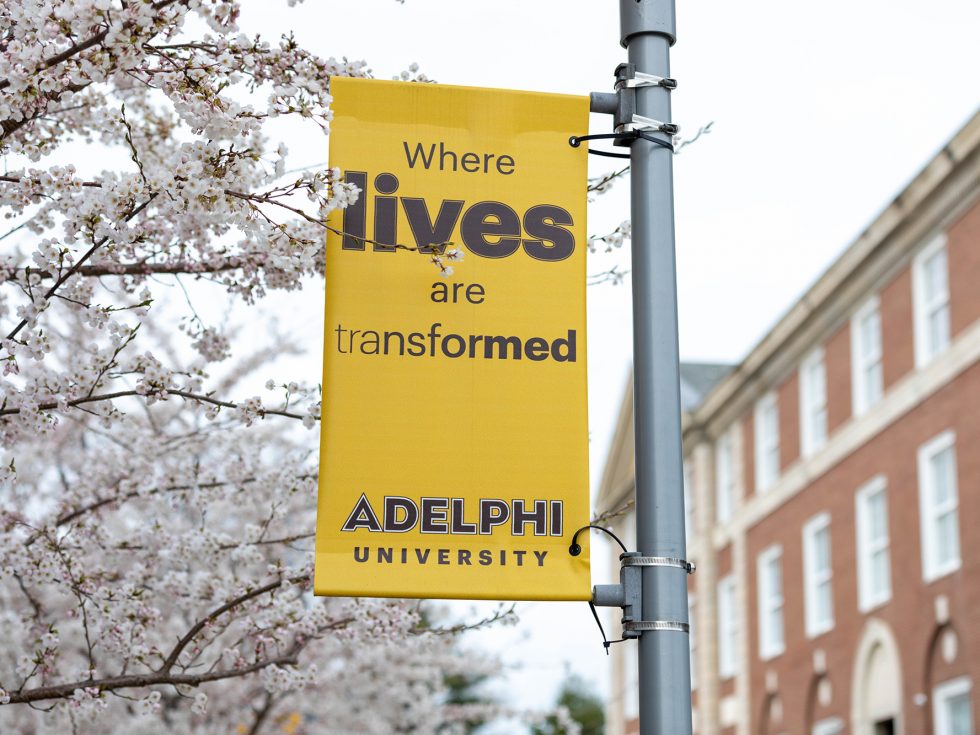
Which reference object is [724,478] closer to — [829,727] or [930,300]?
Result: [829,727]

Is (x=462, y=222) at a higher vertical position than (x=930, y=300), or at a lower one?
lower

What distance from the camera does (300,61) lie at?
5.73m

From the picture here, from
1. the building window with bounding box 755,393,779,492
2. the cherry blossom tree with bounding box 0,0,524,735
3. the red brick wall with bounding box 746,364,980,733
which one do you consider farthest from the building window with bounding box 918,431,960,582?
the cherry blossom tree with bounding box 0,0,524,735

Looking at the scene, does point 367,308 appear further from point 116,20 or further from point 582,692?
point 582,692

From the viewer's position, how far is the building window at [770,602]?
28.3m

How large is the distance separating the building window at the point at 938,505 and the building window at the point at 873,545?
152 centimetres

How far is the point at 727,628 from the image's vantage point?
3180cm

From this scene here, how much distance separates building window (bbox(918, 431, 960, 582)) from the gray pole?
55.5ft

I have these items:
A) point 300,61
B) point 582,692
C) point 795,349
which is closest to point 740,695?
point 795,349

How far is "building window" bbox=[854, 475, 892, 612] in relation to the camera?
75.9 ft

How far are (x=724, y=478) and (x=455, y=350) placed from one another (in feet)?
94.8

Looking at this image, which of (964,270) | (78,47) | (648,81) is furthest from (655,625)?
(964,270)

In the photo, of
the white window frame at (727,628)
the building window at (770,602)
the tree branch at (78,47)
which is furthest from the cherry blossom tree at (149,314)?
the white window frame at (727,628)

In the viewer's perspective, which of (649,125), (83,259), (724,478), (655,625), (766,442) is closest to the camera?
(655,625)
